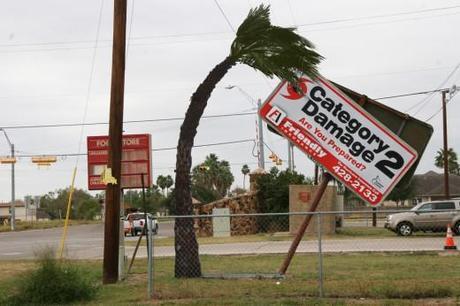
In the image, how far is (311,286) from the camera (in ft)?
36.8

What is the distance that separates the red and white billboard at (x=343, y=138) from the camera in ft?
43.9

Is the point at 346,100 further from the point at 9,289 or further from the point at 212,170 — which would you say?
the point at 212,170

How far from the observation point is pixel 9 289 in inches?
471

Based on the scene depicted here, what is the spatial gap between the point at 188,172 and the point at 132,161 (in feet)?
7.65

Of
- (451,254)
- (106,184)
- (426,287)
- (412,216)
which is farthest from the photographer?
(412,216)

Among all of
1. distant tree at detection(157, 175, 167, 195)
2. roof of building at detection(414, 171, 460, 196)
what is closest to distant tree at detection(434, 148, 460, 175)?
roof of building at detection(414, 171, 460, 196)

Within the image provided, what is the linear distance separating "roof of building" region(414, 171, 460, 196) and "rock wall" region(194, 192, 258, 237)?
43.5m

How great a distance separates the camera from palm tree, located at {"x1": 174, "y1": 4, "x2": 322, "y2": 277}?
12281mm

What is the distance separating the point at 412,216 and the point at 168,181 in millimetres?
92126

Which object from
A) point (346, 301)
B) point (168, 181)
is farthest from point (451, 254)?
point (168, 181)

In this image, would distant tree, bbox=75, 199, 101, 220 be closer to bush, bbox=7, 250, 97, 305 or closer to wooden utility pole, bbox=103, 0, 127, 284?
wooden utility pole, bbox=103, 0, 127, 284

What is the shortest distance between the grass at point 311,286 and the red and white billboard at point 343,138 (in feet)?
6.41

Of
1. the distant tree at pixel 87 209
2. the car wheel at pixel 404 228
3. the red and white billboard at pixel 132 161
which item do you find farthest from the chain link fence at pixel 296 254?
the distant tree at pixel 87 209

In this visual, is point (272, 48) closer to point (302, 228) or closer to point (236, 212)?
point (302, 228)
